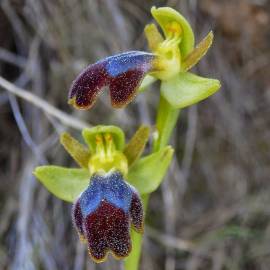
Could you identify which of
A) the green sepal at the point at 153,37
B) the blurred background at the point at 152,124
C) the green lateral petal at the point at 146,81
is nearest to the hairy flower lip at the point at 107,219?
the green lateral petal at the point at 146,81

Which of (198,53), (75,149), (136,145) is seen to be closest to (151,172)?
(136,145)

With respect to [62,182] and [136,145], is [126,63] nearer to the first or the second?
[136,145]

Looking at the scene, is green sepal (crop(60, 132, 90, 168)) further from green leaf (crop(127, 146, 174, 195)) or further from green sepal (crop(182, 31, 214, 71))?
green sepal (crop(182, 31, 214, 71))

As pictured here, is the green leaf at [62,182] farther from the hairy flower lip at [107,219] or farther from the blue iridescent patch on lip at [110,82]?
the blue iridescent patch on lip at [110,82]

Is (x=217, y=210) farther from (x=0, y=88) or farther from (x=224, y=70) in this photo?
(x=0, y=88)

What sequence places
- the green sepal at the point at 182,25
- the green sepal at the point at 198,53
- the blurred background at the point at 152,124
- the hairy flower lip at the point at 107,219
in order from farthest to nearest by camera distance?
the blurred background at the point at 152,124 → the green sepal at the point at 182,25 → the green sepal at the point at 198,53 → the hairy flower lip at the point at 107,219

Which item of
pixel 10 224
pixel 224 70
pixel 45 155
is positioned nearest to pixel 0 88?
pixel 45 155

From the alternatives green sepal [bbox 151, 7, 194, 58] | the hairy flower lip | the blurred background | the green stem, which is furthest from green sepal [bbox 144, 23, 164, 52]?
the blurred background
